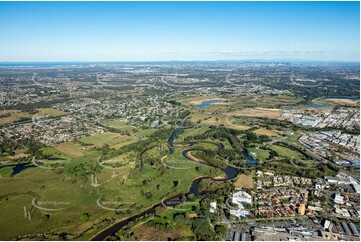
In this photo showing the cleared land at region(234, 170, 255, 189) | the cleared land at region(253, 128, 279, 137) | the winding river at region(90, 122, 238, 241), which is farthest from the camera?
the cleared land at region(253, 128, 279, 137)

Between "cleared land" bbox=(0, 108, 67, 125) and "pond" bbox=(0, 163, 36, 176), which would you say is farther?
"cleared land" bbox=(0, 108, 67, 125)

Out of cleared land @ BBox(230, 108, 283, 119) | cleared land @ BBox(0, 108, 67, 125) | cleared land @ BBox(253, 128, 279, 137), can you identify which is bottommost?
cleared land @ BBox(253, 128, 279, 137)

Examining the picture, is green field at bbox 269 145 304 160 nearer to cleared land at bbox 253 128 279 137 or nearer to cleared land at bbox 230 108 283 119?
cleared land at bbox 253 128 279 137

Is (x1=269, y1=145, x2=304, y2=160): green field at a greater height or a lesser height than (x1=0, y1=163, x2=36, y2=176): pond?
lesser

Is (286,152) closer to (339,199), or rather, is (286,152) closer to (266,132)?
(266,132)

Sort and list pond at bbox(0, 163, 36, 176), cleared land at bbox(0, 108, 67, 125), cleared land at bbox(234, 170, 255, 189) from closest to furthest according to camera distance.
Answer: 1. cleared land at bbox(234, 170, 255, 189)
2. pond at bbox(0, 163, 36, 176)
3. cleared land at bbox(0, 108, 67, 125)

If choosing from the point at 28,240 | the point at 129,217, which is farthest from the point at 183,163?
the point at 28,240

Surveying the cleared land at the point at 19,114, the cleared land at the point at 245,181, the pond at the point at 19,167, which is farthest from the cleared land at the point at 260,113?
the pond at the point at 19,167

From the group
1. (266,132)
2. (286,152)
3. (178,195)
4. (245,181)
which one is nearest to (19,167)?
(178,195)

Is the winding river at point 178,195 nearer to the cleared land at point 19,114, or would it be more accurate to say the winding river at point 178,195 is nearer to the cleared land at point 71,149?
the cleared land at point 71,149

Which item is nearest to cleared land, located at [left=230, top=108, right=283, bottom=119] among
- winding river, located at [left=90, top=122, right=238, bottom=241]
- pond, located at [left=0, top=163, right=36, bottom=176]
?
winding river, located at [left=90, top=122, right=238, bottom=241]

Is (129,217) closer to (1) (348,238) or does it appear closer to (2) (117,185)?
Result: (2) (117,185)
